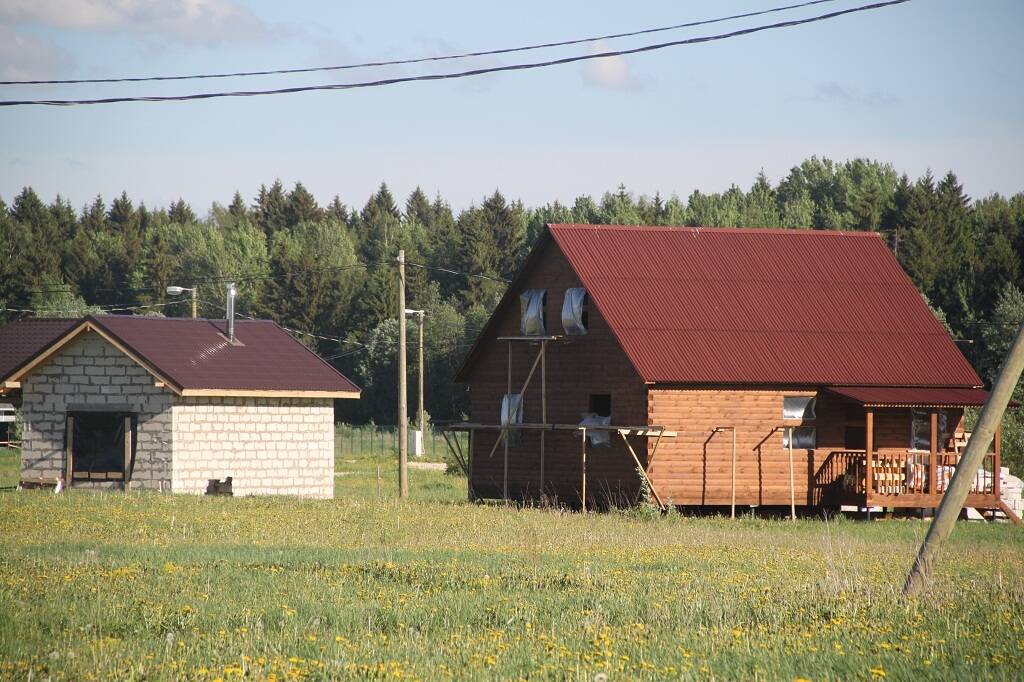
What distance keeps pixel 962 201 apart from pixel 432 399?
35.2 m

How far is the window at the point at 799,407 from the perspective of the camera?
35.0 m

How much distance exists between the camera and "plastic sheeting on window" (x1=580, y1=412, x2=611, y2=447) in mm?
35531

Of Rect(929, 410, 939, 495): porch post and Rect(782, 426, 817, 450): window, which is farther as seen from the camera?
Rect(782, 426, 817, 450): window

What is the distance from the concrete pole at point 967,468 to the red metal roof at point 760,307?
16964 millimetres

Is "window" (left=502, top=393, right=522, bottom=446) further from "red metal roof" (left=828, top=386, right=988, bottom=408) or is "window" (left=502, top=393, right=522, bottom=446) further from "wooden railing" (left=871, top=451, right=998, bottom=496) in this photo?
"wooden railing" (left=871, top=451, right=998, bottom=496)

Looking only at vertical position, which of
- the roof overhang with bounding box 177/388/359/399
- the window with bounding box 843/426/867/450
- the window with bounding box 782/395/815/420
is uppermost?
the roof overhang with bounding box 177/388/359/399

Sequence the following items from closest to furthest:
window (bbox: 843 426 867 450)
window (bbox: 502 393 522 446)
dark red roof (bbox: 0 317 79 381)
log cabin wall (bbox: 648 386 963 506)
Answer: log cabin wall (bbox: 648 386 963 506) < window (bbox: 843 426 867 450) < window (bbox: 502 393 522 446) < dark red roof (bbox: 0 317 79 381)

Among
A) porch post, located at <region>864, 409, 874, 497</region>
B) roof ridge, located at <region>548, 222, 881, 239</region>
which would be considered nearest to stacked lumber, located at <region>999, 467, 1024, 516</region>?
porch post, located at <region>864, 409, 874, 497</region>

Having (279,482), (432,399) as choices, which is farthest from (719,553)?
(432,399)

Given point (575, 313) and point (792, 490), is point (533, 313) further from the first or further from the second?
point (792, 490)

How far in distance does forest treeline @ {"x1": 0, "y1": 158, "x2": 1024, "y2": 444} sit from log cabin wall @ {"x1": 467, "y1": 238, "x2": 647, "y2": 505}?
118 feet

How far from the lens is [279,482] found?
40031 mm

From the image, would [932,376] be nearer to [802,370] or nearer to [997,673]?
[802,370]

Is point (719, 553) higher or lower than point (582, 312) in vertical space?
lower
